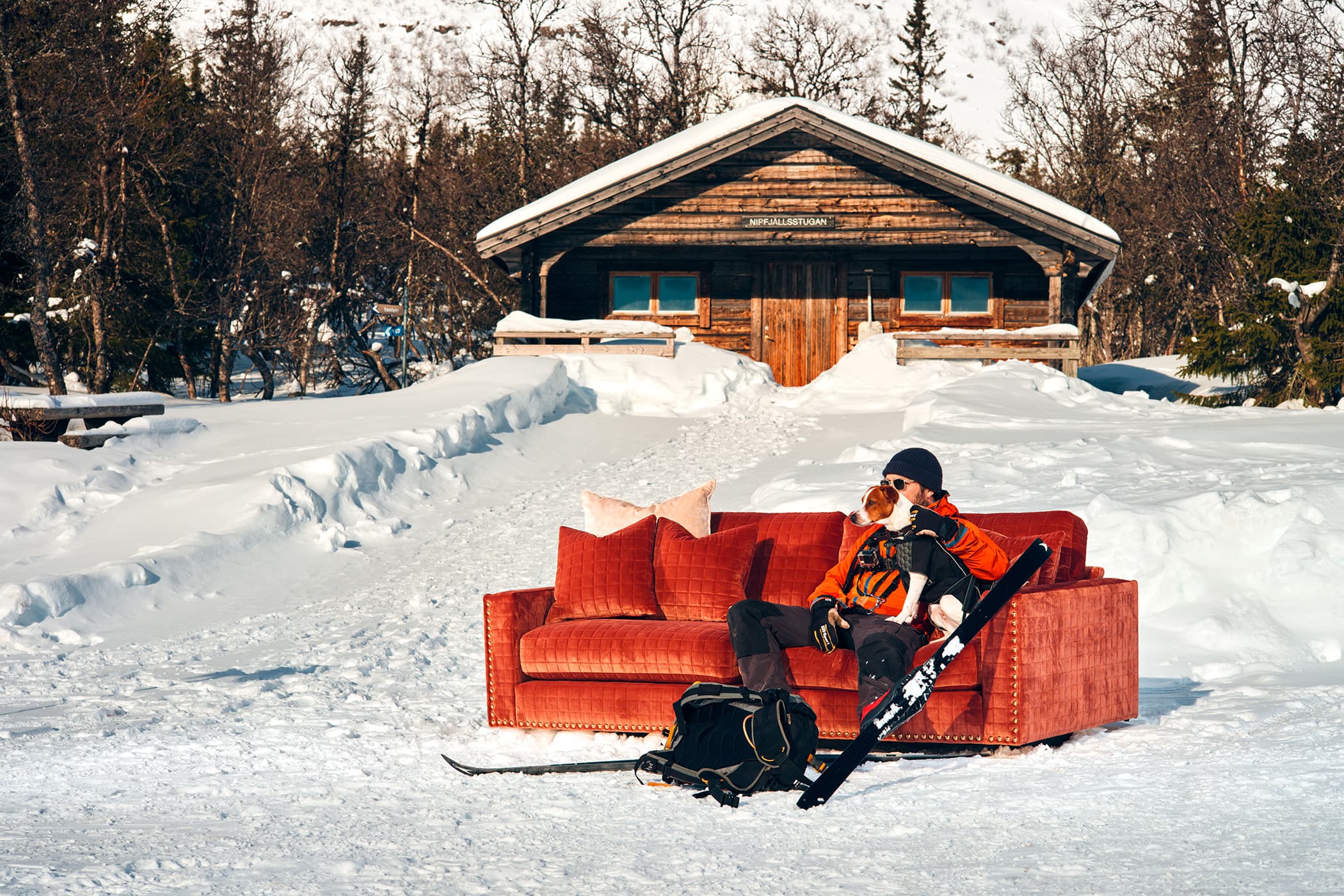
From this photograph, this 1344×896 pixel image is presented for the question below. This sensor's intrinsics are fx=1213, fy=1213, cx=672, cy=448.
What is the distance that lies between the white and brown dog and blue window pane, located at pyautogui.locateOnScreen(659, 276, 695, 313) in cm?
1720

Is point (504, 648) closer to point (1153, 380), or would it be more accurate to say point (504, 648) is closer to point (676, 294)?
point (676, 294)

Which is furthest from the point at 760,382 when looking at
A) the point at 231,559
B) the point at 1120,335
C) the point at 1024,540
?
the point at 1120,335

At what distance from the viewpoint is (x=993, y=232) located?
20562 mm

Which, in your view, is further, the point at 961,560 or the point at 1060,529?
the point at 1060,529

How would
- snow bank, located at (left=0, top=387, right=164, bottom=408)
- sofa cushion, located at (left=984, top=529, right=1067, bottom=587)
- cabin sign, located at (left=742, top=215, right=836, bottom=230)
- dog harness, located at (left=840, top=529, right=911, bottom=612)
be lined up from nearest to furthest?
1. dog harness, located at (left=840, top=529, right=911, bottom=612)
2. sofa cushion, located at (left=984, top=529, right=1067, bottom=587)
3. snow bank, located at (left=0, top=387, right=164, bottom=408)
4. cabin sign, located at (left=742, top=215, right=836, bottom=230)

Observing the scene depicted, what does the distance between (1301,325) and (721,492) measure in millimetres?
13788

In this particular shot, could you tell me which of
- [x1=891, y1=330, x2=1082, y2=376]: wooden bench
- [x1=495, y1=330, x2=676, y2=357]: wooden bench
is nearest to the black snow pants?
[x1=495, y1=330, x2=676, y2=357]: wooden bench

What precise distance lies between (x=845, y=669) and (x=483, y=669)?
236cm

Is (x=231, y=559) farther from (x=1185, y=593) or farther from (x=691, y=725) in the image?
(x=1185, y=593)

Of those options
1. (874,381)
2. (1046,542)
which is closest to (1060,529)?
(1046,542)

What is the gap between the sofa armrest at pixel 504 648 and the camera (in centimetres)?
542

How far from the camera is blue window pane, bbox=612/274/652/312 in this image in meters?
22.2

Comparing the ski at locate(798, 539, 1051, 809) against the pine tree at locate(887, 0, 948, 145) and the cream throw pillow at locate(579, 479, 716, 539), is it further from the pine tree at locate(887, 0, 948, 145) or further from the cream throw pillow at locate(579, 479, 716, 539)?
the pine tree at locate(887, 0, 948, 145)

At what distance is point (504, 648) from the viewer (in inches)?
215
